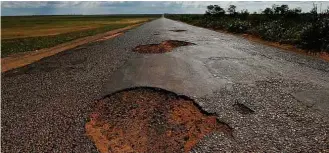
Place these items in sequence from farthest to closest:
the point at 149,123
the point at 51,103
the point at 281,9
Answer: the point at 281,9, the point at 51,103, the point at 149,123

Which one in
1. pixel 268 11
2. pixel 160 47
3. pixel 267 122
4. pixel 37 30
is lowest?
pixel 267 122

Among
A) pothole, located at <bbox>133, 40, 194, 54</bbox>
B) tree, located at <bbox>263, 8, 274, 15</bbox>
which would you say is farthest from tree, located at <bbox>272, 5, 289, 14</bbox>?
pothole, located at <bbox>133, 40, 194, 54</bbox>

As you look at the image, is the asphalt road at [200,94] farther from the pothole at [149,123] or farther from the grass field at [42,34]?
the grass field at [42,34]

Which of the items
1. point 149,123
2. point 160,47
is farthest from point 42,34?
point 149,123

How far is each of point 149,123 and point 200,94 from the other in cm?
222

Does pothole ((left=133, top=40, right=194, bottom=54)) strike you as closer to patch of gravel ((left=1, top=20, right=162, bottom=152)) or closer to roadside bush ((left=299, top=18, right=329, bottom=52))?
patch of gravel ((left=1, top=20, right=162, bottom=152))

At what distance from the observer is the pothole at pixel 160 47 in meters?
17.3

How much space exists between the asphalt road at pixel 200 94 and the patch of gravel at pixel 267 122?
0.02 m

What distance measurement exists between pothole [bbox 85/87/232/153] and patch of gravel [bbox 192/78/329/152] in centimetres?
33

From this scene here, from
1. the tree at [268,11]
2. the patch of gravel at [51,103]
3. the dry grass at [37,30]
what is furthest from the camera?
the dry grass at [37,30]

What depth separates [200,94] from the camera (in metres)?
9.19

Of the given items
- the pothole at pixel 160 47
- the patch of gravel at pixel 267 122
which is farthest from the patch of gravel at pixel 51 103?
the patch of gravel at pixel 267 122

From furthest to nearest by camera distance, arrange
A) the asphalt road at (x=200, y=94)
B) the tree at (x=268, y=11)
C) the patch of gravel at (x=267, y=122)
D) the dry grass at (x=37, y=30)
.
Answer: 1. the dry grass at (x=37, y=30)
2. the tree at (x=268, y=11)
3. the asphalt road at (x=200, y=94)
4. the patch of gravel at (x=267, y=122)

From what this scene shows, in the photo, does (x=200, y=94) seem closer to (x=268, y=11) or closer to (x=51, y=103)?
(x=51, y=103)
